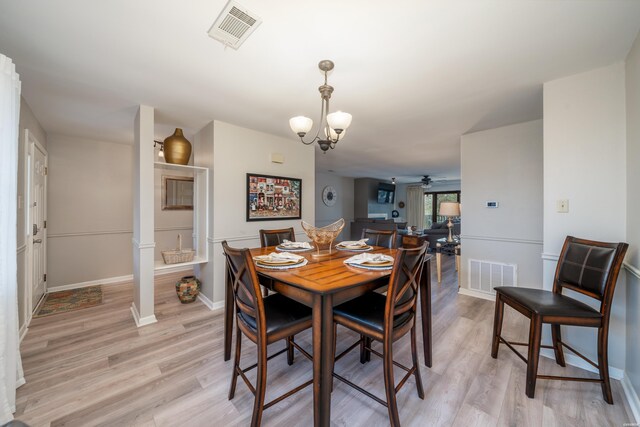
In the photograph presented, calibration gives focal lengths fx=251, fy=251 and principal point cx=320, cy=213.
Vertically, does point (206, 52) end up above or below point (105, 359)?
above

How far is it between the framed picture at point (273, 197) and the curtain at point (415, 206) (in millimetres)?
7225

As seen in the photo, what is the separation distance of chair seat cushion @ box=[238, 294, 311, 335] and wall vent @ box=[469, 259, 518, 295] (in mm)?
2952

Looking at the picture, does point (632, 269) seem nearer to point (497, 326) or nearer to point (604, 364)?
point (604, 364)

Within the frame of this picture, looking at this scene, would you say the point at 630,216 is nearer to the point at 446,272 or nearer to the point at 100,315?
the point at 446,272

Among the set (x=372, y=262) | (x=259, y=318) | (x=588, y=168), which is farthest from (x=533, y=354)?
(x=259, y=318)

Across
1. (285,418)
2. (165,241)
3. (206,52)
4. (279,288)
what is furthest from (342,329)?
(165,241)

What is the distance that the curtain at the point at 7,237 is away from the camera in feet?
4.68

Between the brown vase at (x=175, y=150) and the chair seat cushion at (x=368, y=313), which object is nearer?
the chair seat cushion at (x=368, y=313)

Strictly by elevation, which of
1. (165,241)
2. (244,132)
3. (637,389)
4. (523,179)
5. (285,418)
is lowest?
(285,418)

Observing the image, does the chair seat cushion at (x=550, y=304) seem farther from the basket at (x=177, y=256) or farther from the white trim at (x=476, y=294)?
the basket at (x=177, y=256)

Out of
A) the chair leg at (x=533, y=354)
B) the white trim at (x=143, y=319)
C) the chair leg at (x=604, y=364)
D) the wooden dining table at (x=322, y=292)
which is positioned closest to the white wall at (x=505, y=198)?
the chair leg at (x=604, y=364)

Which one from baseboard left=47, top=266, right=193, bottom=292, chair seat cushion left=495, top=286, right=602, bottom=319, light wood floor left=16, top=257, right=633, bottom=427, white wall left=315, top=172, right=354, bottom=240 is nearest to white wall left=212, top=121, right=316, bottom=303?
light wood floor left=16, top=257, right=633, bottom=427

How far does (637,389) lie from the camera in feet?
4.90

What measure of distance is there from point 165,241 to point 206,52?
146 inches
